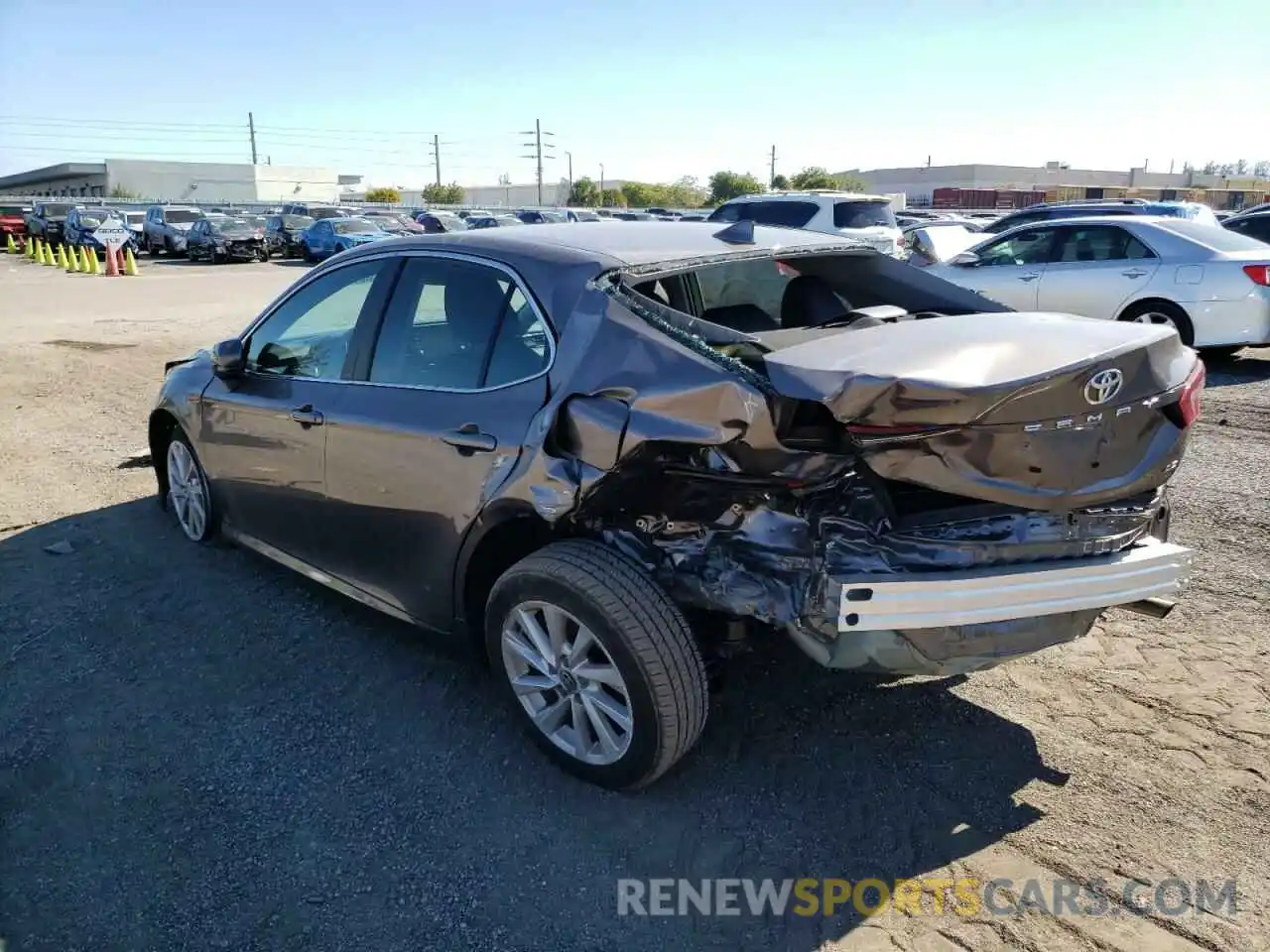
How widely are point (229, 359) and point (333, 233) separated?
26570mm

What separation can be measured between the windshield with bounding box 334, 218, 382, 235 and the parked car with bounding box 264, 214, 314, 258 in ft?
10.7

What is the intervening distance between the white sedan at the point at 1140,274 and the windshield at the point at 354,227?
73.9 ft

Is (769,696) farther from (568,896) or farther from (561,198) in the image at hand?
(561,198)

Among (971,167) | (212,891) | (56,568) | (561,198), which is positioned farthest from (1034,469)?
(561,198)

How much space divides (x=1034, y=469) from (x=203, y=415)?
3899 millimetres

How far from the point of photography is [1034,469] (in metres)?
2.65

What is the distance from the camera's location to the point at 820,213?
14148 mm

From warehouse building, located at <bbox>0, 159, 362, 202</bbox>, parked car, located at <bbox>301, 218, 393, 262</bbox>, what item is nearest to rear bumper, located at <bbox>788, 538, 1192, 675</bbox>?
parked car, located at <bbox>301, 218, 393, 262</bbox>

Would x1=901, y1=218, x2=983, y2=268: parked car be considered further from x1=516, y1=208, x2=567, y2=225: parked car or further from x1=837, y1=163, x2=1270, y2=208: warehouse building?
x1=837, y1=163, x2=1270, y2=208: warehouse building

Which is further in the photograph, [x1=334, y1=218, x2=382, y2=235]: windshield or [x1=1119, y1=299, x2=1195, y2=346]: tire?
[x1=334, y1=218, x2=382, y2=235]: windshield

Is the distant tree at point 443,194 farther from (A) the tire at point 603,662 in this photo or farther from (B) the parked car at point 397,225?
(A) the tire at point 603,662

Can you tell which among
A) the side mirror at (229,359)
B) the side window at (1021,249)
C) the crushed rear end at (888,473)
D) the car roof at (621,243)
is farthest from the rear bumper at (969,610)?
the side window at (1021,249)

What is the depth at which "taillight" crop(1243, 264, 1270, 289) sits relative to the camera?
903 centimetres

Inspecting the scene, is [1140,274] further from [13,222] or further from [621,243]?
[13,222]
